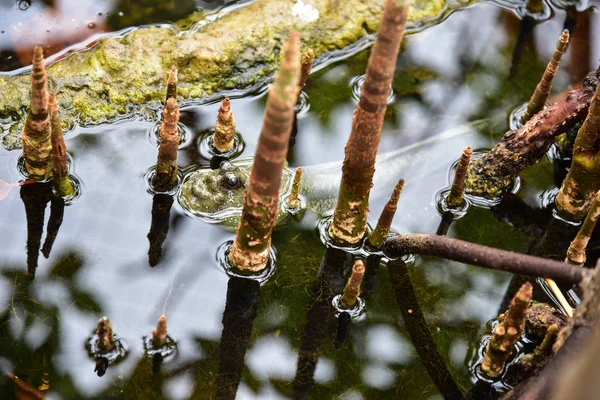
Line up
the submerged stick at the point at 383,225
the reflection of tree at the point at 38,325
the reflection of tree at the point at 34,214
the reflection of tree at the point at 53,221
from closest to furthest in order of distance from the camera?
the reflection of tree at the point at 38,325, the submerged stick at the point at 383,225, the reflection of tree at the point at 34,214, the reflection of tree at the point at 53,221

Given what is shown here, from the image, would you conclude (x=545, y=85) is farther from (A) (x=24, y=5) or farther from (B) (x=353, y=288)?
(A) (x=24, y=5)

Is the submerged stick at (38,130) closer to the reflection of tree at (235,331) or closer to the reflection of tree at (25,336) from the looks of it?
the reflection of tree at (25,336)

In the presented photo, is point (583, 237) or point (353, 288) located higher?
point (583, 237)

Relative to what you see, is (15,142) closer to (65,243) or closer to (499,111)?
(65,243)

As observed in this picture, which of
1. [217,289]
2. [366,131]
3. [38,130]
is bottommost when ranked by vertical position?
[217,289]

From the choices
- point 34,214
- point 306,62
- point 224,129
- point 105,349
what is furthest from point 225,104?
point 105,349

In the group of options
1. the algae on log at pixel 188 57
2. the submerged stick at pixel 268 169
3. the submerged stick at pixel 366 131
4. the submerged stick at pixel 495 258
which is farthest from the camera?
the algae on log at pixel 188 57

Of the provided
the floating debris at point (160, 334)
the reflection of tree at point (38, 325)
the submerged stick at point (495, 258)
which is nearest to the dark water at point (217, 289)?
the reflection of tree at point (38, 325)
